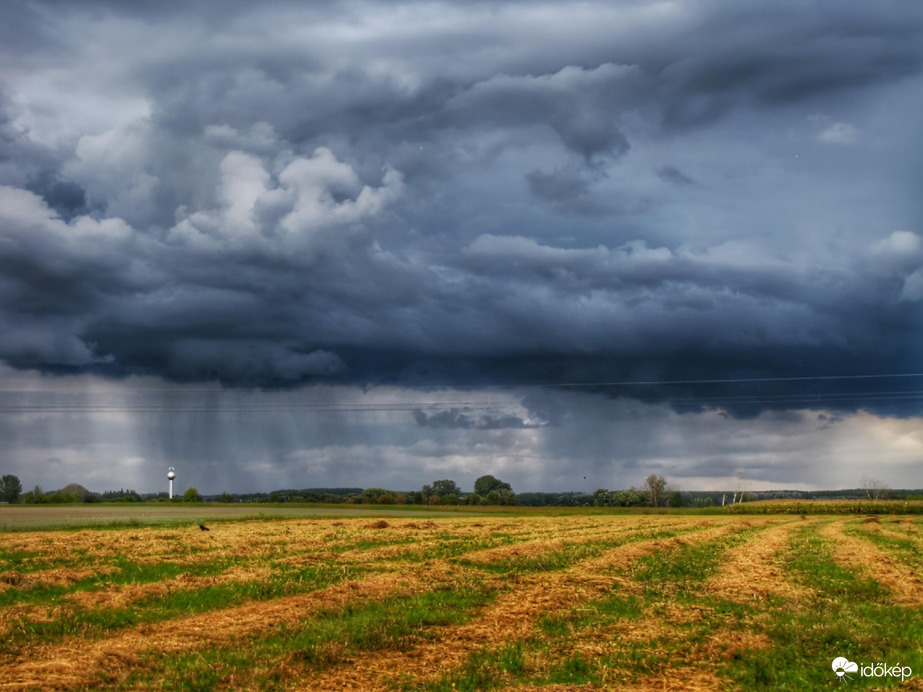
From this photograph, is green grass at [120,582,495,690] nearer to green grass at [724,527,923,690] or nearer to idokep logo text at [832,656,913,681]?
green grass at [724,527,923,690]

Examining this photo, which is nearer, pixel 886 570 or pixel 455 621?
pixel 455 621

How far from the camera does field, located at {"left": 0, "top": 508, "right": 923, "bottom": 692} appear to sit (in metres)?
13.5

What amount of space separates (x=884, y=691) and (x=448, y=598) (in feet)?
38.0

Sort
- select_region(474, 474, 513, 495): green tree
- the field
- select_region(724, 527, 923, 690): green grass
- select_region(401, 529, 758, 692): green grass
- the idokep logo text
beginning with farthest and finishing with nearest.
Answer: select_region(474, 474, 513, 495): green tree < the idokep logo text < select_region(724, 527, 923, 690): green grass < the field < select_region(401, 529, 758, 692): green grass

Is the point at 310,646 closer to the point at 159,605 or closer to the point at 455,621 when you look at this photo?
the point at 455,621

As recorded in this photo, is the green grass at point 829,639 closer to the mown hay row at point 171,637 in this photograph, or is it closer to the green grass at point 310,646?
the green grass at point 310,646

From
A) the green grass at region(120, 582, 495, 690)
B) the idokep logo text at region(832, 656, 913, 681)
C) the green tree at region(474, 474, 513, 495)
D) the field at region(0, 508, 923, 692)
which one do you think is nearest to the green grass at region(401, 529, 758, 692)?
the field at region(0, 508, 923, 692)

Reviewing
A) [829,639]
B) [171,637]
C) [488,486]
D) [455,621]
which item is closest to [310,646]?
[171,637]

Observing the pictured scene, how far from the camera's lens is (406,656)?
48.1 feet

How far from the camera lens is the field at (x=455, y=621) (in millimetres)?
13484

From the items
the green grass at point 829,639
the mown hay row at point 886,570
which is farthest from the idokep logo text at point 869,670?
the mown hay row at point 886,570

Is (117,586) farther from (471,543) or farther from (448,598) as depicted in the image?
(471,543)

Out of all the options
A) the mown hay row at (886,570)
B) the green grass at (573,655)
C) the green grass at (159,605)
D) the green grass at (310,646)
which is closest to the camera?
the green grass at (573,655)

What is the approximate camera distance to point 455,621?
17.9 m
